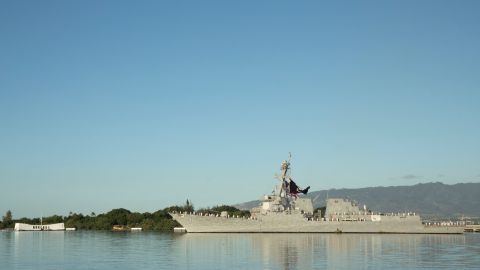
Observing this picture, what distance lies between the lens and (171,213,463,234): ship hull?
296ft

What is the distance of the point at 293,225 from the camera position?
296 ft

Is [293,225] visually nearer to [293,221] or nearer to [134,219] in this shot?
[293,221]

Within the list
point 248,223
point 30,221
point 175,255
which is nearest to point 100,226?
point 30,221

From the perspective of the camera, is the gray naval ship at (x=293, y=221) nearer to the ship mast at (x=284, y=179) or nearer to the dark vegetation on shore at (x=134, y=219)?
the ship mast at (x=284, y=179)

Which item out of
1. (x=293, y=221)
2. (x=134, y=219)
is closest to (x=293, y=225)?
(x=293, y=221)

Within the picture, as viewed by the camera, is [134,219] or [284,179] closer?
[284,179]

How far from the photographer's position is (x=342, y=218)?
92438mm

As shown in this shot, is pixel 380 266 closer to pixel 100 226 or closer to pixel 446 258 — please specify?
pixel 446 258

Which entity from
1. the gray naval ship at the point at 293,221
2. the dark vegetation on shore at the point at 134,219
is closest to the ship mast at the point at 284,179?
the gray naval ship at the point at 293,221

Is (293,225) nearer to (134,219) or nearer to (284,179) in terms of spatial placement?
(284,179)

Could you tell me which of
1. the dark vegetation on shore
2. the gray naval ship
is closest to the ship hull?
the gray naval ship

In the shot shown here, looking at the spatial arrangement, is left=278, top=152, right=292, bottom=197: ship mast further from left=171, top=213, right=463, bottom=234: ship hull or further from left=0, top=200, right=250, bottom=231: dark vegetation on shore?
left=0, top=200, right=250, bottom=231: dark vegetation on shore

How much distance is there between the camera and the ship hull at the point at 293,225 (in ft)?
296

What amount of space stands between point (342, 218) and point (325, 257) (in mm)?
50853
